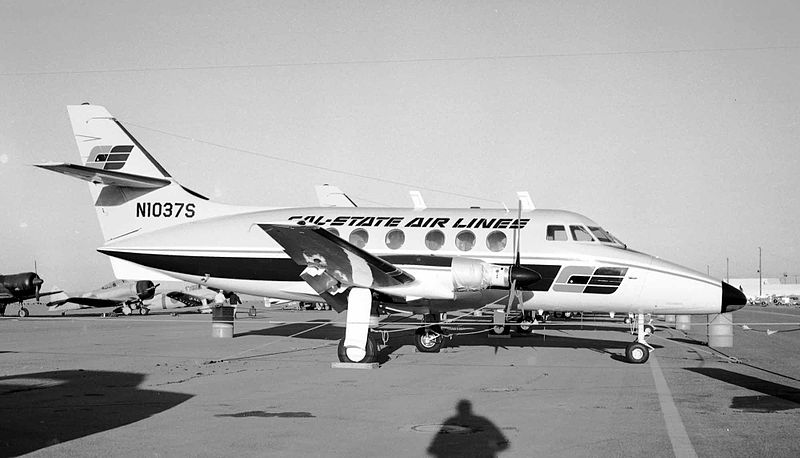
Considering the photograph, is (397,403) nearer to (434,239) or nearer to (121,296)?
(434,239)

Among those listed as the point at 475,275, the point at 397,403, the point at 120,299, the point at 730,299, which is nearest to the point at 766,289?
the point at 120,299

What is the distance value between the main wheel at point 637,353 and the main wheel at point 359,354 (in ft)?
19.7

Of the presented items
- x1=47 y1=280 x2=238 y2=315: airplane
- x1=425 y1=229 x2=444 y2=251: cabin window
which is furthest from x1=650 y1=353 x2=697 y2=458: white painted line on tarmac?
x1=47 y1=280 x2=238 y2=315: airplane

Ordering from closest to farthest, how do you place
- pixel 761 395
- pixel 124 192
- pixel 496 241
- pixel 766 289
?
pixel 761 395 < pixel 496 241 < pixel 124 192 < pixel 766 289

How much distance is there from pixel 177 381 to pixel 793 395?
410 inches

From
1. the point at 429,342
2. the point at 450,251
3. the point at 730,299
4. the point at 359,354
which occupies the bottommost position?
the point at 429,342

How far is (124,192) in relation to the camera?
71.0 feet

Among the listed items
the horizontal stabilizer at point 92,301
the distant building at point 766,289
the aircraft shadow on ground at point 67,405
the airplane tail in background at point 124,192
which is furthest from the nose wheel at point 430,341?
the distant building at point 766,289

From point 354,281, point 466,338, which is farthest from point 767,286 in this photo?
point 354,281

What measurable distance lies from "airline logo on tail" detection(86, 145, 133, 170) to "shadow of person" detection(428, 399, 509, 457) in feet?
48.9

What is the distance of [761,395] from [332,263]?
8.69m

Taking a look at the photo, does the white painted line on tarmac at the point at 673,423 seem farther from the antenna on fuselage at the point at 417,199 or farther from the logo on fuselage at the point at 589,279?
the antenna on fuselage at the point at 417,199

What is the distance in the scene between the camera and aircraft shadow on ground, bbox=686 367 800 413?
35.8ft

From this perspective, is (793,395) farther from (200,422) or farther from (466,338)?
(466,338)
